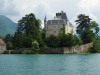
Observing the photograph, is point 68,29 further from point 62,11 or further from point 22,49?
point 22,49

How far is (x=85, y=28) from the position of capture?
104 metres

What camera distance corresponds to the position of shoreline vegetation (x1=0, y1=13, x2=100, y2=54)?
9525 centimetres

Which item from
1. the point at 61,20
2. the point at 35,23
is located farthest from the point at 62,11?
the point at 35,23

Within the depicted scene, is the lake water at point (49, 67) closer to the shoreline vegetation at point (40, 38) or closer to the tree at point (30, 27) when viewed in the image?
the shoreline vegetation at point (40, 38)

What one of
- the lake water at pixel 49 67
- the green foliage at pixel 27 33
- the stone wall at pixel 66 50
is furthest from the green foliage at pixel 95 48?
the lake water at pixel 49 67

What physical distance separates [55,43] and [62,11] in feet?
69.7

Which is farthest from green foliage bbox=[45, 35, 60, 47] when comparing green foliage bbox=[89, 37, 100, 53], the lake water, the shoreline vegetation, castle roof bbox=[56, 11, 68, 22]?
the lake water

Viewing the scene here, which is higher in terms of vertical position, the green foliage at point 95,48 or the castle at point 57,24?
the castle at point 57,24

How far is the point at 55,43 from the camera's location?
95688mm

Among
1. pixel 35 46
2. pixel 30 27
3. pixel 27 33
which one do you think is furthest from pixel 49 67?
pixel 27 33

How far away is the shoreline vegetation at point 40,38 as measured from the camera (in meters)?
95.2

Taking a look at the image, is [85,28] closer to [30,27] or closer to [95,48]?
[95,48]

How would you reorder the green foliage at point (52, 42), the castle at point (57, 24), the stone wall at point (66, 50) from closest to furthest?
the stone wall at point (66, 50) < the green foliage at point (52, 42) < the castle at point (57, 24)

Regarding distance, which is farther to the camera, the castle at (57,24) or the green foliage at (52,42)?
the castle at (57,24)
